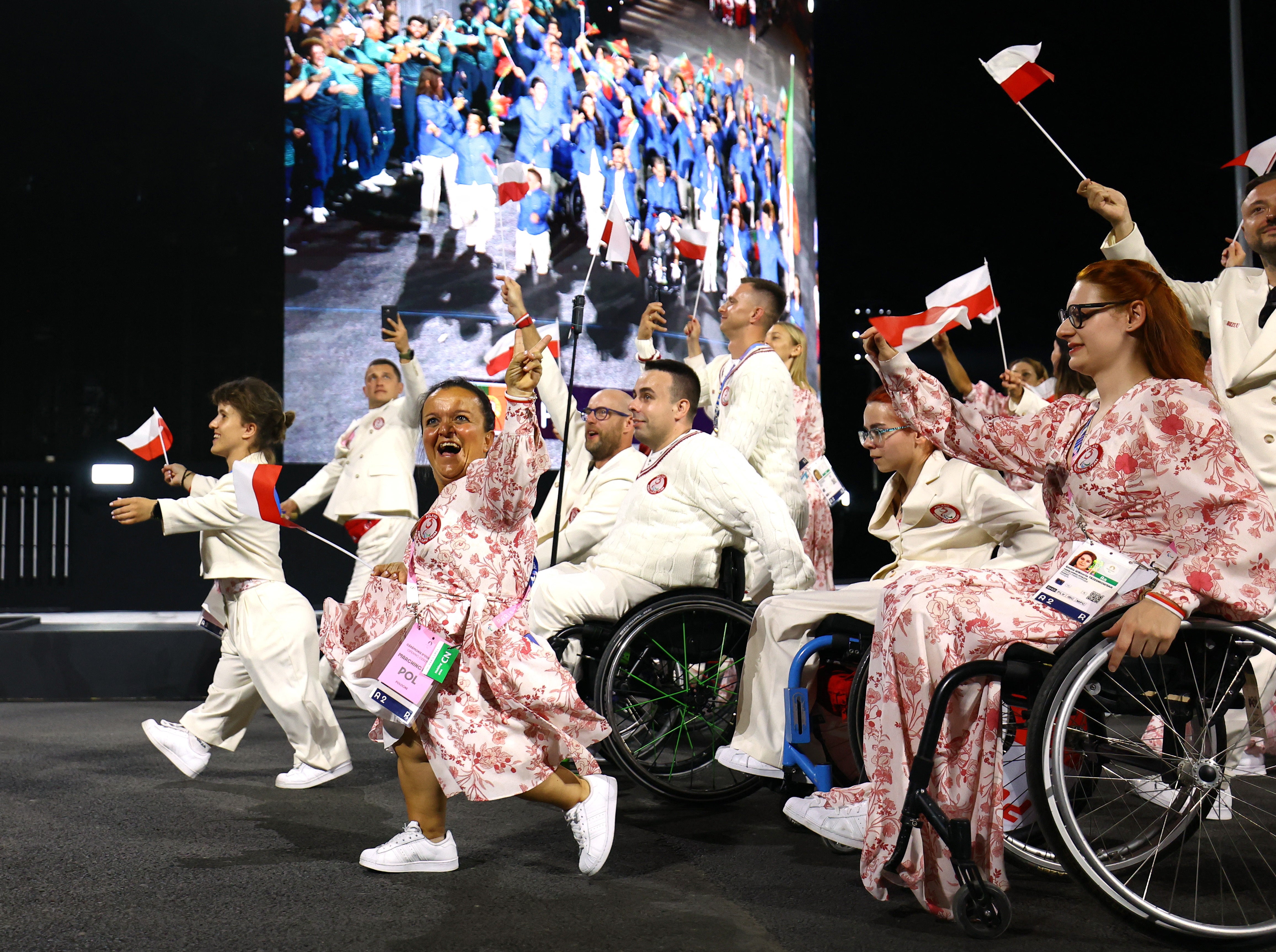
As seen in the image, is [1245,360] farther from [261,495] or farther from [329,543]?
[261,495]

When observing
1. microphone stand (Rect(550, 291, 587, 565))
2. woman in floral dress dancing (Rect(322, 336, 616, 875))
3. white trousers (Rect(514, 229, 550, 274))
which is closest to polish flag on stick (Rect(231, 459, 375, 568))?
woman in floral dress dancing (Rect(322, 336, 616, 875))

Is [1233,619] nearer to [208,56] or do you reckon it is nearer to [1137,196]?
[208,56]

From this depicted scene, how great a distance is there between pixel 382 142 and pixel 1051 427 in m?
5.82

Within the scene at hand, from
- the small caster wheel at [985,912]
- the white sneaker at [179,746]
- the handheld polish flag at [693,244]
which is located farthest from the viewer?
the handheld polish flag at [693,244]

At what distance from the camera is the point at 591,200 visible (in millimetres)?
7773

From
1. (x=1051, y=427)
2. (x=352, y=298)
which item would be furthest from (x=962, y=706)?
(x=352, y=298)

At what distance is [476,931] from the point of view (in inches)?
79.3

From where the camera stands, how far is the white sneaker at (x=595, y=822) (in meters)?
2.33

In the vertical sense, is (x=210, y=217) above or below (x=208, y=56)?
below

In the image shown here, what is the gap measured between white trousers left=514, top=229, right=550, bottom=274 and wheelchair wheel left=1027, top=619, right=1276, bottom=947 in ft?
18.9

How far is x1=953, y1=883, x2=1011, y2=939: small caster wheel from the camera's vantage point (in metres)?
1.88

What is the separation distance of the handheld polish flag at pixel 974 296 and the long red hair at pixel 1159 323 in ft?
4.89

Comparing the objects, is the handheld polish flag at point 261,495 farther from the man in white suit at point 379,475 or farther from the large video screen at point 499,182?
the large video screen at point 499,182

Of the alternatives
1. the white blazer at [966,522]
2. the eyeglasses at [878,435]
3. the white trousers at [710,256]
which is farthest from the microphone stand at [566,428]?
the white trousers at [710,256]
